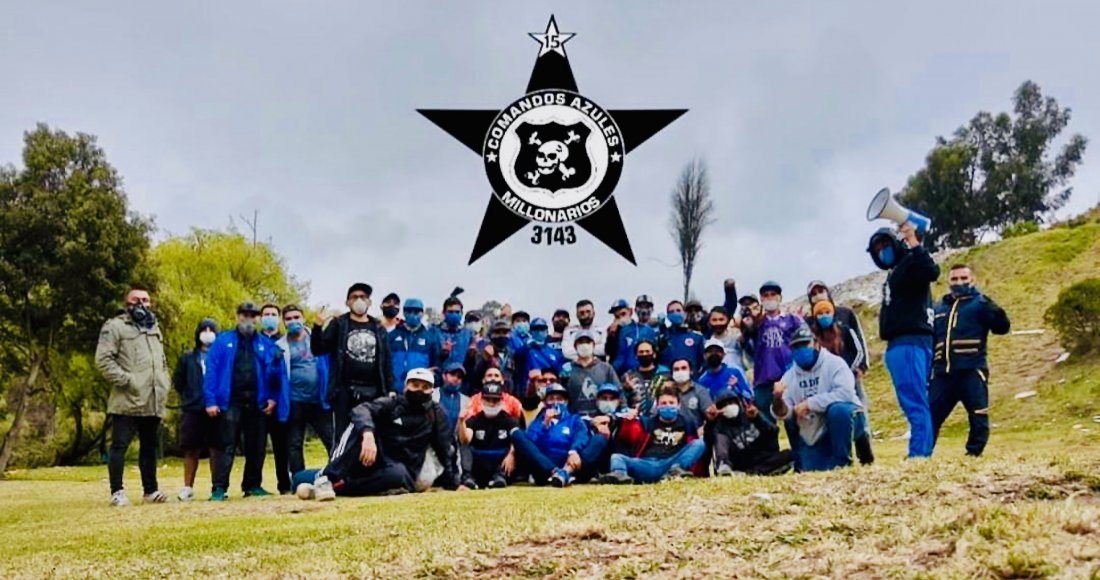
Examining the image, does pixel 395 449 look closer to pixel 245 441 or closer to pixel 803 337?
pixel 245 441

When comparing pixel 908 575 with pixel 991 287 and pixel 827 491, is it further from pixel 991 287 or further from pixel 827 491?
pixel 991 287

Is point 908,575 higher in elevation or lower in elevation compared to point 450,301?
lower

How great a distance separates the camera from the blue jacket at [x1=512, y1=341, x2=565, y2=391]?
11938 millimetres

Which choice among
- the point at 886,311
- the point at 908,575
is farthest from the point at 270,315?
the point at 908,575

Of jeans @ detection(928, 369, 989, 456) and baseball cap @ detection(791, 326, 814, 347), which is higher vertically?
baseball cap @ detection(791, 326, 814, 347)

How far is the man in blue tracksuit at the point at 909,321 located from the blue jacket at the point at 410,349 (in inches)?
199

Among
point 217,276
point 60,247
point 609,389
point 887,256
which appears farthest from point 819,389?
point 217,276

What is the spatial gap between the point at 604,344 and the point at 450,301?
1.97 metres

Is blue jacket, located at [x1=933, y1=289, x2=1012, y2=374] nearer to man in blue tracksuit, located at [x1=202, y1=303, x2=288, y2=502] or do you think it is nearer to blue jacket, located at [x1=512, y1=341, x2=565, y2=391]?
blue jacket, located at [x1=512, y1=341, x2=565, y2=391]

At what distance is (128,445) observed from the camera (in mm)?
9586

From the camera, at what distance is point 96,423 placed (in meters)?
31.6

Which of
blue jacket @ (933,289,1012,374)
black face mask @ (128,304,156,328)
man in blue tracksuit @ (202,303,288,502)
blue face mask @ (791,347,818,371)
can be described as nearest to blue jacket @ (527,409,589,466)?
blue face mask @ (791,347,818,371)

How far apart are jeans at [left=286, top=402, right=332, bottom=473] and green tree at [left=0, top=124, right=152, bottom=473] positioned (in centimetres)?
1335

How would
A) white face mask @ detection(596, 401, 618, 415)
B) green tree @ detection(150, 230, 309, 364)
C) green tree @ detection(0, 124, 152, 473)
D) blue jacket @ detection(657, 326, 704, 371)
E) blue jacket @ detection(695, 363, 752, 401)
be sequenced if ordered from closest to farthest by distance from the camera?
blue jacket @ detection(695, 363, 752, 401) → white face mask @ detection(596, 401, 618, 415) → blue jacket @ detection(657, 326, 704, 371) → green tree @ detection(0, 124, 152, 473) → green tree @ detection(150, 230, 309, 364)
